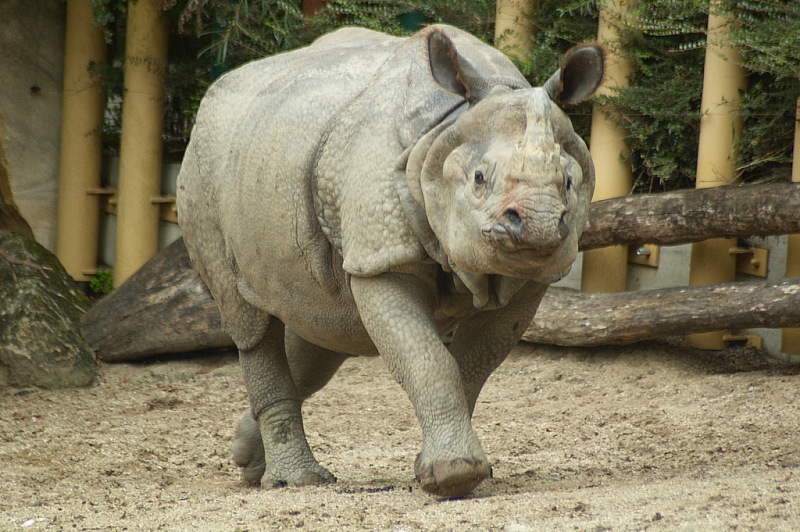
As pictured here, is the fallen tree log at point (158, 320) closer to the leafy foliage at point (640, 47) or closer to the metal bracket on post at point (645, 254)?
the leafy foliage at point (640, 47)

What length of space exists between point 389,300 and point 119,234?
218 inches

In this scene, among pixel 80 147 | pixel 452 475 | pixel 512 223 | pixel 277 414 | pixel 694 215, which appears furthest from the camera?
pixel 80 147

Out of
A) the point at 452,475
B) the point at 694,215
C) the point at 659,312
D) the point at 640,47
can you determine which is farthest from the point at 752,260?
the point at 452,475

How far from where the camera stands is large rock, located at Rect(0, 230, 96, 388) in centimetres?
728

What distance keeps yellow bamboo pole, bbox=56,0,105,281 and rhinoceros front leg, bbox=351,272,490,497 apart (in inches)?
232

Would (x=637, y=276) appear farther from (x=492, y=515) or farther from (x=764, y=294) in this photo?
(x=492, y=515)

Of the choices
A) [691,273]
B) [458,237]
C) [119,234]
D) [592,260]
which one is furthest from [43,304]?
[458,237]

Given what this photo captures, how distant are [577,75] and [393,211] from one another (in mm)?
726

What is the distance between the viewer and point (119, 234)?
894cm

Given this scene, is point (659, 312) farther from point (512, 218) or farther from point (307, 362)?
point (512, 218)

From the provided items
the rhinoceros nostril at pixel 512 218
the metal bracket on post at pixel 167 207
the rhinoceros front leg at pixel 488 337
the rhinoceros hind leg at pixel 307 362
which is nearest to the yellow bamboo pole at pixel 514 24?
the metal bracket on post at pixel 167 207

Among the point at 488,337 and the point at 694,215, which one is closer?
the point at 488,337

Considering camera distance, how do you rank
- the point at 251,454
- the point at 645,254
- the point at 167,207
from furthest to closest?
1. the point at 167,207
2. the point at 645,254
3. the point at 251,454

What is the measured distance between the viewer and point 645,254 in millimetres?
7367
